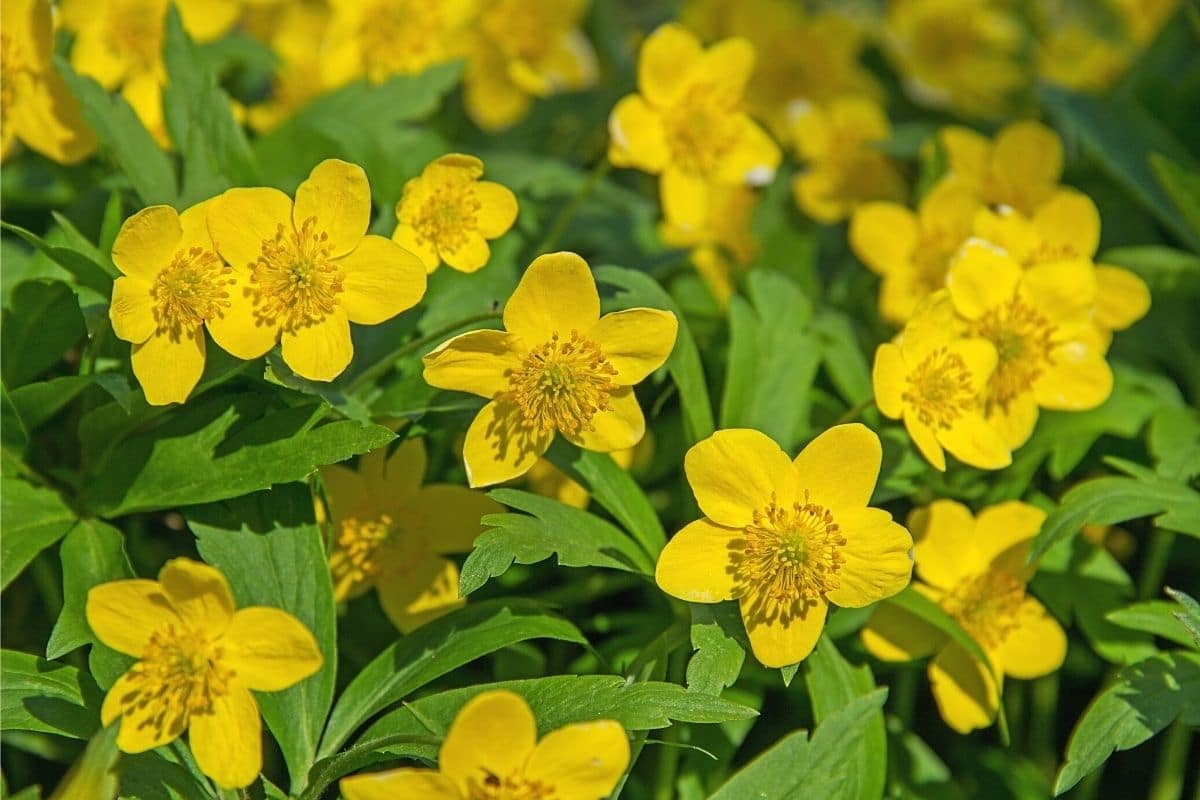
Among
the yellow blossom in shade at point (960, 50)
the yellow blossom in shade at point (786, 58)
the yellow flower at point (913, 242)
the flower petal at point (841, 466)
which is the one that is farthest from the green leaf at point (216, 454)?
the yellow blossom in shade at point (960, 50)

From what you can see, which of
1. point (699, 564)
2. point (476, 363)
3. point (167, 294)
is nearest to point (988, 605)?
point (699, 564)

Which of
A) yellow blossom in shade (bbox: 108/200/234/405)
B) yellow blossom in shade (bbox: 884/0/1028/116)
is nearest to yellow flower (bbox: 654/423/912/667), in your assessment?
yellow blossom in shade (bbox: 108/200/234/405)

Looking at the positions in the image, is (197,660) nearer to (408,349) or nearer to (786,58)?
(408,349)

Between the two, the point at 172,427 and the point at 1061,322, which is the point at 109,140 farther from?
the point at 1061,322

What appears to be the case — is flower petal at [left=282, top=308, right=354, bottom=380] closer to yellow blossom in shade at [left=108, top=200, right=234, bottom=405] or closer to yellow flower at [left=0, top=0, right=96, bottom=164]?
yellow blossom in shade at [left=108, top=200, right=234, bottom=405]

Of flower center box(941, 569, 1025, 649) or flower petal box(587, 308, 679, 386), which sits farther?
flower center box(941, 569, 1025, 649)
